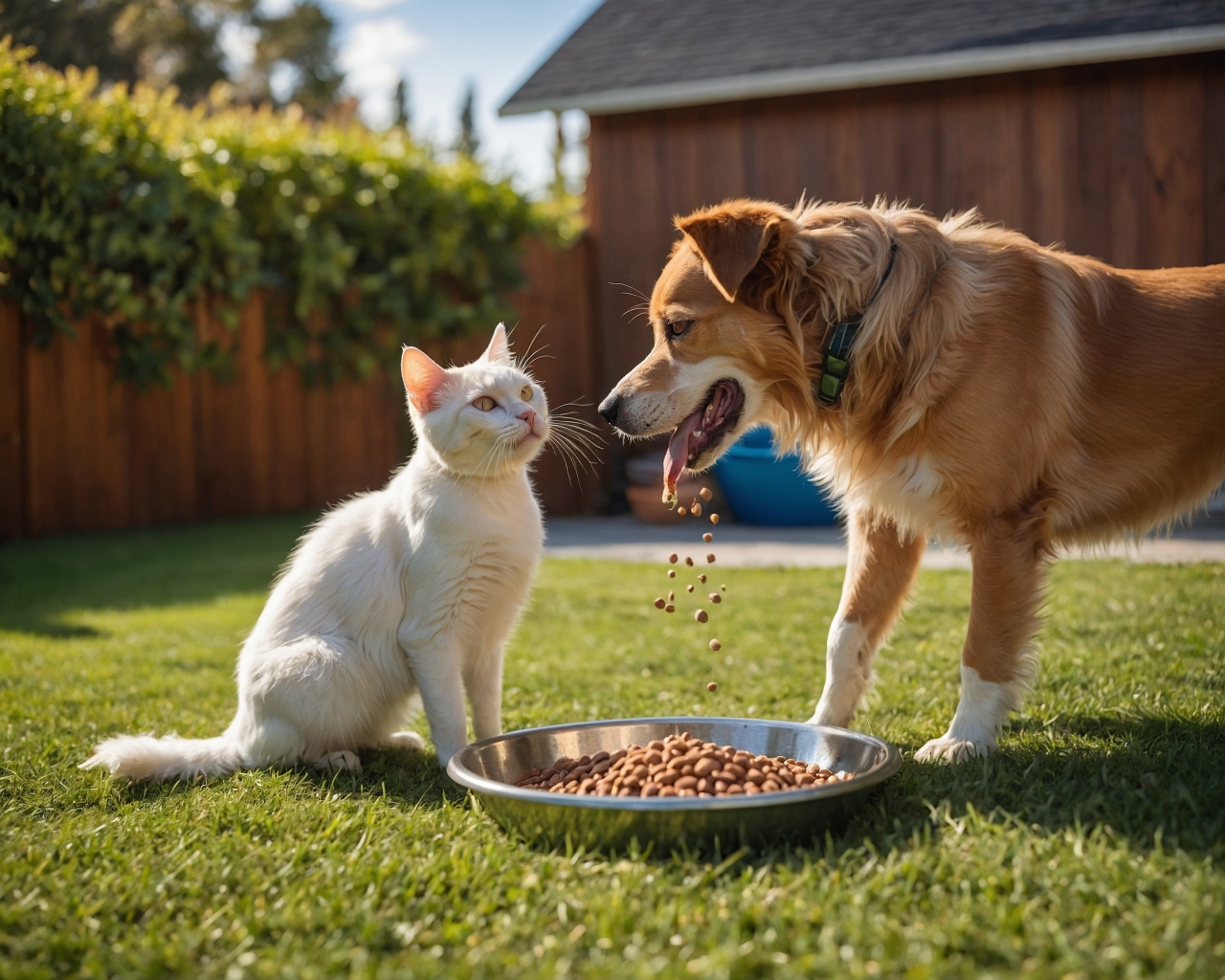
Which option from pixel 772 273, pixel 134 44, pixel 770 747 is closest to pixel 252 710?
pixel 770 747

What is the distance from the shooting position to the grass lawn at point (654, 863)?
1938 mm

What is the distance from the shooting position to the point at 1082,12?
9.55 meters

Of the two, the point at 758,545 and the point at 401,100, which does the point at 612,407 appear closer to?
the point at 758,545

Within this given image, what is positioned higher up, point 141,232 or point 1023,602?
point 141,232

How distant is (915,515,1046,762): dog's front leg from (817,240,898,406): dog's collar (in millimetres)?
647

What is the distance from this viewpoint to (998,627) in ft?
10.4

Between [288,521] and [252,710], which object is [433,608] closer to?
[252,710]

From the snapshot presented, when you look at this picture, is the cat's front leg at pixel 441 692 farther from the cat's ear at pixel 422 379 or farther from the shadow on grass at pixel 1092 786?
the shadow on grass at pixel 1092 786

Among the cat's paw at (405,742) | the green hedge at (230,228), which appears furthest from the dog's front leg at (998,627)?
the green hedge at (230,228)

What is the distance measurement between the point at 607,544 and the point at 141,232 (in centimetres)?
462

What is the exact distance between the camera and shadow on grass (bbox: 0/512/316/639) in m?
6.50

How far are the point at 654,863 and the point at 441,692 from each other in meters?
1.15

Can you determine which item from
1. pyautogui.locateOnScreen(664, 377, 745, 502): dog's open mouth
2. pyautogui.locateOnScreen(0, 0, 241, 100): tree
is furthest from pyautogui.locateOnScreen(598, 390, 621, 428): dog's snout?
pyautogui.locateOnScreen(0, 0, 241, 100): tree

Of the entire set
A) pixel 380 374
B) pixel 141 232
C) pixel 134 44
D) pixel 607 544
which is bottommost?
pixel 607 544
